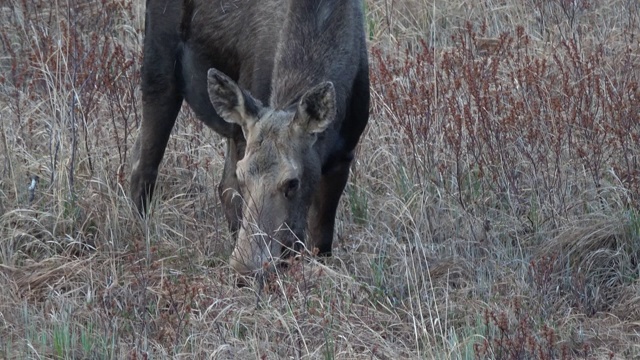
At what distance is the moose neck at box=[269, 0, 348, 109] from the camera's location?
7492 millimetres

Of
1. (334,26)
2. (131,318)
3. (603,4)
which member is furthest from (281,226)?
(603,4)

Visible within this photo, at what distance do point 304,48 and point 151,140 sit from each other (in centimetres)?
160

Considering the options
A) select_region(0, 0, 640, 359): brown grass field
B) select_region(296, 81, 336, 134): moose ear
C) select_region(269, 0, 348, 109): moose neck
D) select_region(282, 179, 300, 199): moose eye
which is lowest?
select_region(0, 0, 640, 359): brown grass field

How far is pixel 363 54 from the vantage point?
797 centimetres

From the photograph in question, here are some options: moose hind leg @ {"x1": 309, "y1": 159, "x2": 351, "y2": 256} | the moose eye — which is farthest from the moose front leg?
the moose eye

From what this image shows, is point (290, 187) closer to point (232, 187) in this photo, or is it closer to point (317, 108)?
point (317, 108)

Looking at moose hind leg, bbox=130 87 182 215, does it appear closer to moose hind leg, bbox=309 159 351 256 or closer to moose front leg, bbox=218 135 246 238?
moose front leg, bbox=218 135 246 238

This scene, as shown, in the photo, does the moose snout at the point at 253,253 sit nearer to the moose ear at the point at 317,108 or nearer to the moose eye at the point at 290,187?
the moose eye at the point at 290,187

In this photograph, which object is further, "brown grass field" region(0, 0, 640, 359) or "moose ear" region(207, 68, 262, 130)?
"moose ear" region(207, 68, 262, 130)

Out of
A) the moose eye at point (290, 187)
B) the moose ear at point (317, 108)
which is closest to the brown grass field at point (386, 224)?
the moose eye at point (290, 187)

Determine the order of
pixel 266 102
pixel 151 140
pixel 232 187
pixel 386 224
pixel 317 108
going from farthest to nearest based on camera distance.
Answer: pixel 151 140 → pixel 386 224 → pixel 232 187 → pixel 266 102 → pixel 317 108

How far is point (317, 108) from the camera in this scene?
23.2 ft

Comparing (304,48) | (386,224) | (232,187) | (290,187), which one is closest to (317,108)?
(290,187)

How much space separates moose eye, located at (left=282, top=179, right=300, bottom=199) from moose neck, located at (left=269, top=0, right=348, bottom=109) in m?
0.61
